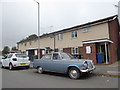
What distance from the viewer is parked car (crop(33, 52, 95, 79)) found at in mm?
7848

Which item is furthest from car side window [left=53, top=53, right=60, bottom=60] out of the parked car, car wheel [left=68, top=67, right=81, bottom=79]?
car wheel [left=68, top=67, right=81, bottom=79]

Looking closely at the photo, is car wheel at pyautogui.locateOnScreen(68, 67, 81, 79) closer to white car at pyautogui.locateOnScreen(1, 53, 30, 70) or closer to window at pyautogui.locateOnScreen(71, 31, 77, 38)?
white car at pyautogui.locateOnScreen(1, 53, 30, 70)

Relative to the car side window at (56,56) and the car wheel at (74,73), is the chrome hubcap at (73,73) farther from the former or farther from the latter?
the car side window at (56,56)

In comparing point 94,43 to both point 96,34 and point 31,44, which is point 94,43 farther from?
point 31,44

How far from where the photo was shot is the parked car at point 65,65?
785 cm

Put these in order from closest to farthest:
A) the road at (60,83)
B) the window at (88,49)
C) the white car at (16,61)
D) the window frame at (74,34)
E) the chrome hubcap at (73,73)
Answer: the road at (60,83)
the chrome hubcap at (73,73)
the white car at (16,61)
the window at (88,49)
the window frame at (74,34)

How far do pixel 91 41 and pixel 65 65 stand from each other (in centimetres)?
797

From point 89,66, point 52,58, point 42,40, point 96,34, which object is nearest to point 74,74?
point 89,66

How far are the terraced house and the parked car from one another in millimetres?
6986

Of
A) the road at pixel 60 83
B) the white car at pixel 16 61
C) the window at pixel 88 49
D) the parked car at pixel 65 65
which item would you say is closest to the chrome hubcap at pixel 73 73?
the parked car at pixel 65 65

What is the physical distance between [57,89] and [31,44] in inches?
1000

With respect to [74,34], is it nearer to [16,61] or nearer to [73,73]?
[16,61]

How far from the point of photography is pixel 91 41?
15.3 metres

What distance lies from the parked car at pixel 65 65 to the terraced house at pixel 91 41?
6986 mm
